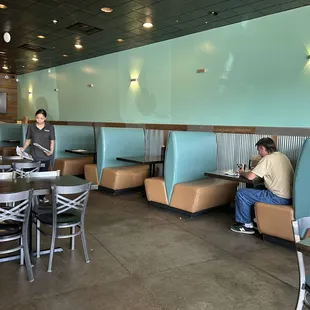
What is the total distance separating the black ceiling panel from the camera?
5332 millimetres

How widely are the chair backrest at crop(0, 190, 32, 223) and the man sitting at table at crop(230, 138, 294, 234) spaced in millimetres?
2684

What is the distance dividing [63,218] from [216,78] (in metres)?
4.63

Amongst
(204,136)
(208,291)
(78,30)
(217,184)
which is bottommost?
(208,291)

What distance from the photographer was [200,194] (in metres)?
4.84

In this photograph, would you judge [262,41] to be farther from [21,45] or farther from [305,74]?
[21,45]

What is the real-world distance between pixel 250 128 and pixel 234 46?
1674 millimetres

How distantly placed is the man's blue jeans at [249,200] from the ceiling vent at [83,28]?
485cm

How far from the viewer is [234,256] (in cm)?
349

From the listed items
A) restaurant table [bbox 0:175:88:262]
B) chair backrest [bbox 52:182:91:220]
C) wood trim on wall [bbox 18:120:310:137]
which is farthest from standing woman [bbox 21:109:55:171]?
wood trim on wall [bbox 18:120:310:137]

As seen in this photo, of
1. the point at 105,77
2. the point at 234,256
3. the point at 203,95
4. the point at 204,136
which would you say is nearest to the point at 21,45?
the point at 105,77

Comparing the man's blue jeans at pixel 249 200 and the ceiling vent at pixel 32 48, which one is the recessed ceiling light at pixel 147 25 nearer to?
the ceiling vent at pixel 32 48

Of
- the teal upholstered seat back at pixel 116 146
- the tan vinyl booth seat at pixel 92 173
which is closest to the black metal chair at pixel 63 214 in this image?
the teal upholstered seat back at pixel 116 146

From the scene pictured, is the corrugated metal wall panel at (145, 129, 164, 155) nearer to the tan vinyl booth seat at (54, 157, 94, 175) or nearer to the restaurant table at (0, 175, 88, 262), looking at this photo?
the tan vinyl booth seat at (54, 157, 94, 175)

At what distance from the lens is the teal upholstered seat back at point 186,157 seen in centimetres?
505
